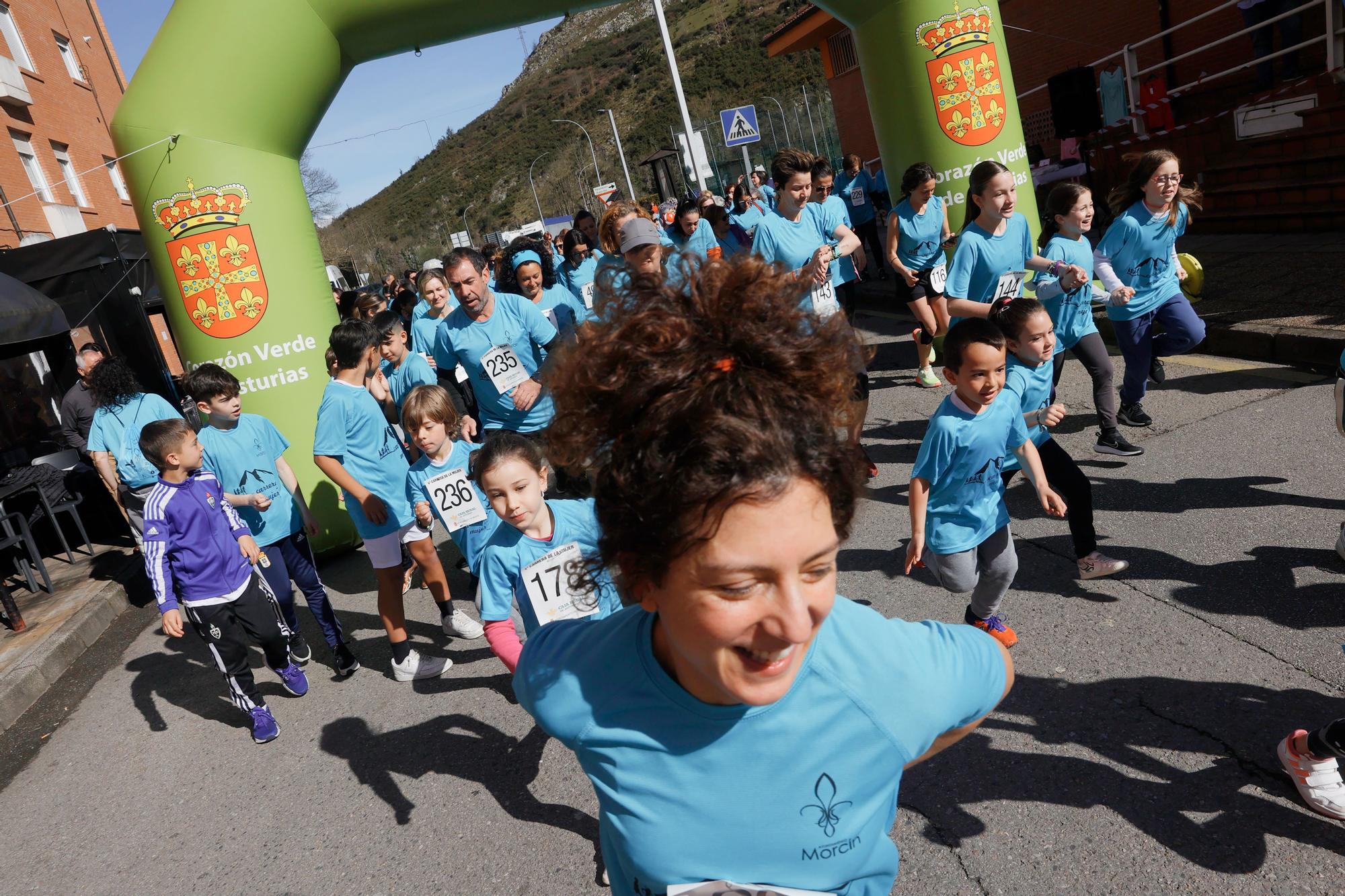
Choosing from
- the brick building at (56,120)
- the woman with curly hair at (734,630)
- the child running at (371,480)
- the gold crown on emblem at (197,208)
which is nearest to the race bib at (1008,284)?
the child running at (371,480)

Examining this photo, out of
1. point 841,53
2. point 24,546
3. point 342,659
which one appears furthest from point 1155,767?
point 841,53

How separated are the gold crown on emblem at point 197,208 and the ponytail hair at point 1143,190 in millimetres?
5977

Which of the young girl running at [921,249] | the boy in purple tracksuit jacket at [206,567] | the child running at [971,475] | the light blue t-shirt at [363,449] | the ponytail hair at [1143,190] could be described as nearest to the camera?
the child running at [971,475]

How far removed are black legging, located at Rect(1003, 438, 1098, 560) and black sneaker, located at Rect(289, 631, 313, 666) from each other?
4.01 meters

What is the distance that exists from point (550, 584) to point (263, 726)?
2.47 metres

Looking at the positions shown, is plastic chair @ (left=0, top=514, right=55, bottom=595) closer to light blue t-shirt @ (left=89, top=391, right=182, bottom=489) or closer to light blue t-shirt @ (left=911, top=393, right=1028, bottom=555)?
light blue t-shirt @ (left=89, top=391, right=182, bottom=489)

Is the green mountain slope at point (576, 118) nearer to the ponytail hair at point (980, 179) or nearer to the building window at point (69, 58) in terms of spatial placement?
the building window at point (69, 58)

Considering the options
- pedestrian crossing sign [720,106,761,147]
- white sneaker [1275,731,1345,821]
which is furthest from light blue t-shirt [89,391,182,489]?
pedestrian crossing sign [720,106,761,147]

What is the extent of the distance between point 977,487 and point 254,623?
3.48 meters

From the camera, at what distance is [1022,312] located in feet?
12.9

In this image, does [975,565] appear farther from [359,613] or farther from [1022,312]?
[359,613]

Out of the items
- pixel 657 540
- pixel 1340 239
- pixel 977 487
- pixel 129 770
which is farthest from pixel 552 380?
pixel 1340 239

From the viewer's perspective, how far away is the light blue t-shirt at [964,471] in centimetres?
329

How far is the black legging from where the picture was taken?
13.0 feet
